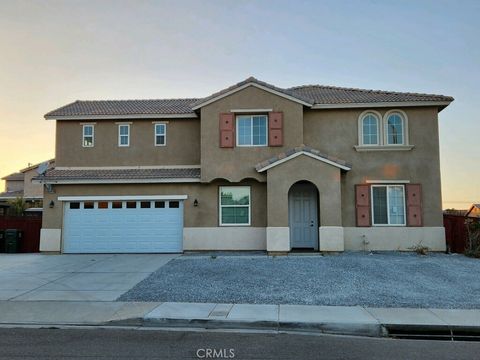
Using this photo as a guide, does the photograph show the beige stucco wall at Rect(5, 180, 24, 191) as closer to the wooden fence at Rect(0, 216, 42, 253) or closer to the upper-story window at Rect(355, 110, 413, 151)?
the wooden fence at Rect(0, 216, 42, 253)

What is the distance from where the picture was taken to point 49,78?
722 inches

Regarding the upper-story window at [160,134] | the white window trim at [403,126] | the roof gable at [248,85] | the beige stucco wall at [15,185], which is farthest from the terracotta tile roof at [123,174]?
the beige stucco wall at [15,185]

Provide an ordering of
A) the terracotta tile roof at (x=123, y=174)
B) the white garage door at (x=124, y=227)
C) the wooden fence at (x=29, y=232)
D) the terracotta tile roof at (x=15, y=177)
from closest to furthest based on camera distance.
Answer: the terracotta tile roof at (x=123, y=174)
the white garage door at (x=124, y=227)
the wooden fence at (x=29, y=232)
the terracotta tile roof at (x=15, y=177)

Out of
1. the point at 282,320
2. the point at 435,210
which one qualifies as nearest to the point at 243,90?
the point at 435,210

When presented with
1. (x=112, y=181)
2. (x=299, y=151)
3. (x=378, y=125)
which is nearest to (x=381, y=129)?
(x=378, y=125)

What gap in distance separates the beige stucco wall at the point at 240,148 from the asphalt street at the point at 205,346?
10227 mm

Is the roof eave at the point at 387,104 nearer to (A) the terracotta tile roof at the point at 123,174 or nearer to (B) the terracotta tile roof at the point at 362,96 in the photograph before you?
(B) the terracotta tile roof at the point at 362,96

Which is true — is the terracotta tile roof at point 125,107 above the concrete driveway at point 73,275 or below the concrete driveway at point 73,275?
above

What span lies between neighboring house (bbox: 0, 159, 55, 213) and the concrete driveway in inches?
725

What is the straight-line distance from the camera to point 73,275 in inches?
511

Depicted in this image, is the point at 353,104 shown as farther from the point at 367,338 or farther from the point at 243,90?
the point at 367,338

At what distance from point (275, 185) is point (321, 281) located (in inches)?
224

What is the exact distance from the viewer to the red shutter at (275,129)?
17.3m

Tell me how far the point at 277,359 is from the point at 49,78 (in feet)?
54.7
